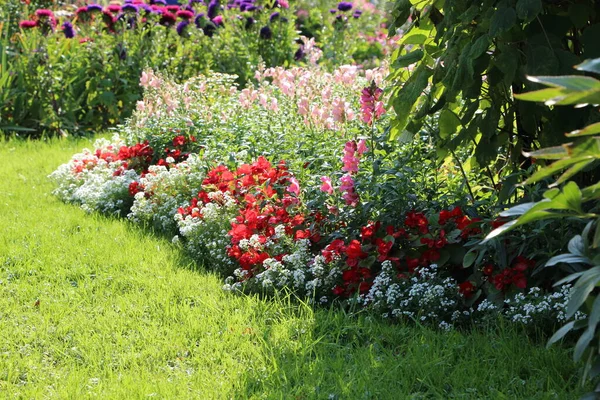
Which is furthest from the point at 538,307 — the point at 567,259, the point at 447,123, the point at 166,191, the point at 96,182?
the point at 96,182

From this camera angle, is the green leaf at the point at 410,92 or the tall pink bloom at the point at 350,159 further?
the tall pink bloom at the point at 350,159

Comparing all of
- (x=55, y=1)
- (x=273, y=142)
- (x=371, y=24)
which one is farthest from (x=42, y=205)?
(x=371, y=24)

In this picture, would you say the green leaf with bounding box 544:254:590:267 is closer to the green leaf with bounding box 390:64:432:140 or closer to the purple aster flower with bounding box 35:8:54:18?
the green leaf with bounding box 390:64:432:140

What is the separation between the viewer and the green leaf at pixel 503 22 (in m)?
2.96

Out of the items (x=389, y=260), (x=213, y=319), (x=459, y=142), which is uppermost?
(x=459, y=142)

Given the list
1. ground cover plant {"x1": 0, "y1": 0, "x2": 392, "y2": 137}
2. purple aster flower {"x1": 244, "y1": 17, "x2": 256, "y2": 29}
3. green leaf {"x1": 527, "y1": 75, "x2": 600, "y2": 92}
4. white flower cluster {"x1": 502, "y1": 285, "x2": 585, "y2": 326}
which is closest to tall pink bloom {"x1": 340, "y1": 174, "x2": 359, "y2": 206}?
white flower cluster {"x1": 502, "y1": 285, "x2": 585, "y2": 326}

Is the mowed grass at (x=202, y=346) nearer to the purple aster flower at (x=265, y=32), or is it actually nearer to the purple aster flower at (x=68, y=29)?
the purple aster flower at (x=68, y=29)

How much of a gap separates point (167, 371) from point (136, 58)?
238 inches

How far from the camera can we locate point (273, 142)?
5.20 meters

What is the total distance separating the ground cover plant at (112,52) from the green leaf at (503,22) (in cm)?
480

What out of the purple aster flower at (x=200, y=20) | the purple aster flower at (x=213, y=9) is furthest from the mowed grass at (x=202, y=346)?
the purple aster flower at (x=200, y=20)

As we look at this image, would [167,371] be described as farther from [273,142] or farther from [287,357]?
[273,142]

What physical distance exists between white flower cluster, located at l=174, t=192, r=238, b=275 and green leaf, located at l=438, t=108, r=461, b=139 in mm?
1372

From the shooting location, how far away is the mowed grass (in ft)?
9.78
